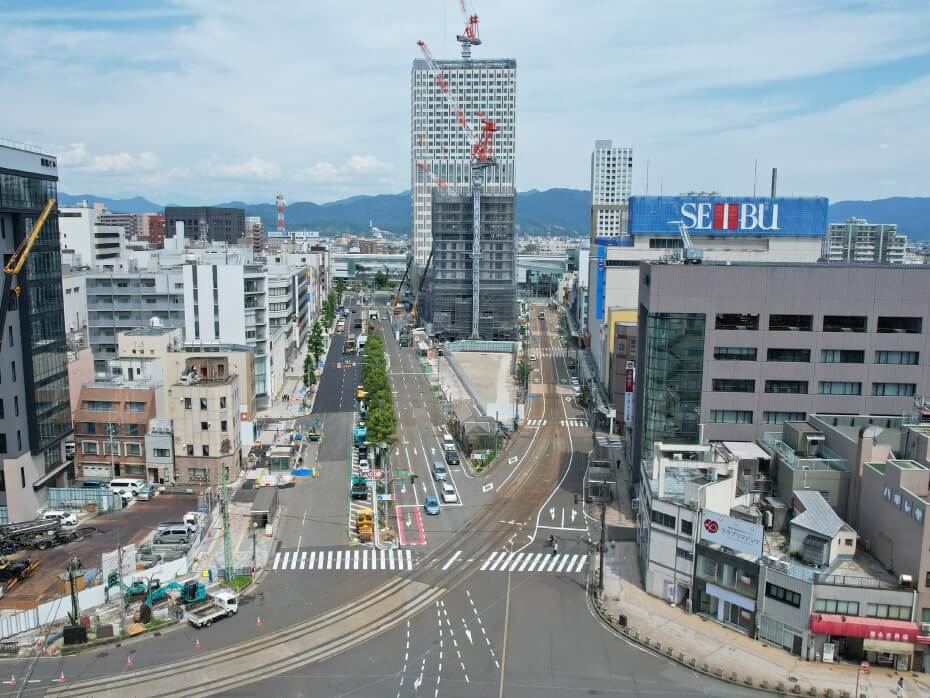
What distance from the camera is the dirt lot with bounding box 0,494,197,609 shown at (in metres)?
40.9

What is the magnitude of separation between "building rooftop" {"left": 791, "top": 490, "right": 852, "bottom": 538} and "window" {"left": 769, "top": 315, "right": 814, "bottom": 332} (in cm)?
1473

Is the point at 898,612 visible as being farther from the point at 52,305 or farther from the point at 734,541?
the point at 52,305

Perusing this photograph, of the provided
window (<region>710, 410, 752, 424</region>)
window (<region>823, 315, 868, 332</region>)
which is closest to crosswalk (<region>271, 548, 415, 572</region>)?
window (<region>710, 410, 752, 424</region>)

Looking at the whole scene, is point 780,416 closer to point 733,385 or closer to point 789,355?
point 733,385

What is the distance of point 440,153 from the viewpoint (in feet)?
607

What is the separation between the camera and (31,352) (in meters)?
53.2

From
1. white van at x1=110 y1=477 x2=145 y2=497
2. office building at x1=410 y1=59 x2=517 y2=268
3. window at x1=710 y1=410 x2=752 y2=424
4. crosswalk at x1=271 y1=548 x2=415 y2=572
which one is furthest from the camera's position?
office building at x1=410 y1=59 x2=517 y2=268

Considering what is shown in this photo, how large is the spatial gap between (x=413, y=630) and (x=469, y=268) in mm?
101181

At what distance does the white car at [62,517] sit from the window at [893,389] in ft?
176

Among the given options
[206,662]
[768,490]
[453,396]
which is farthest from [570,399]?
[206,662]

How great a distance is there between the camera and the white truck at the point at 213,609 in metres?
37.4

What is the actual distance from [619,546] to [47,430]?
4010 cm

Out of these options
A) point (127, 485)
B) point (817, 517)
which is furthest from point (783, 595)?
point (127, 485)

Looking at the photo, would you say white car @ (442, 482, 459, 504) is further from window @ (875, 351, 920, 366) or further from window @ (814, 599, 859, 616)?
window @ (875, 351, 920, 366)
